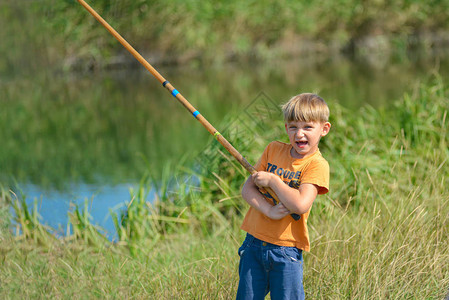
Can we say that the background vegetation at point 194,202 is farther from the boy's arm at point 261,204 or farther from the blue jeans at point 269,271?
the boy's arm at point 261,204

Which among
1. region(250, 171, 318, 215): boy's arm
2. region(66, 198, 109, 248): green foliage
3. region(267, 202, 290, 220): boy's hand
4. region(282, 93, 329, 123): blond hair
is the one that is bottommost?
region(66, 198, 109, 248): green foliage

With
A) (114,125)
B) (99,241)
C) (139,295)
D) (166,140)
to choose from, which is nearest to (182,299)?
(139,295)

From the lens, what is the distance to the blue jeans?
1783mm

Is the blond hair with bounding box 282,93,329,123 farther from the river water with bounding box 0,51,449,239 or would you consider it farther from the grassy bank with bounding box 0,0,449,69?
the grassy bank with bounding box 0,0,449,69

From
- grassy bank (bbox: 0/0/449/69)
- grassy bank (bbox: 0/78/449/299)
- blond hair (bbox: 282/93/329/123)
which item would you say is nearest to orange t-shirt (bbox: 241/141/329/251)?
blond hair (bbox: 282/93/329/123)

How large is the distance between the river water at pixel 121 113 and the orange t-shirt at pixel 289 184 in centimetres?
215

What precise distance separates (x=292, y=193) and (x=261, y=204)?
0.12 meters

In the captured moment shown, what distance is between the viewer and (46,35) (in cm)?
1060

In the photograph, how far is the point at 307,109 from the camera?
1742mm

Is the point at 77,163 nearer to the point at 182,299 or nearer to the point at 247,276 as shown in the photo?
the point at 182,299

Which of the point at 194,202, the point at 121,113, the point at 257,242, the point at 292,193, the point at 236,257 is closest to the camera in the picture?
the point at 292,193

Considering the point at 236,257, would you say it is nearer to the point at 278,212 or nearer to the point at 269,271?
the point at 269,271

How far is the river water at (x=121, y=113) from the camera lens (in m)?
5.20

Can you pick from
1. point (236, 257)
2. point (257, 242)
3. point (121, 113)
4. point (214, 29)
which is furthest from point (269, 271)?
point (214, 29)
